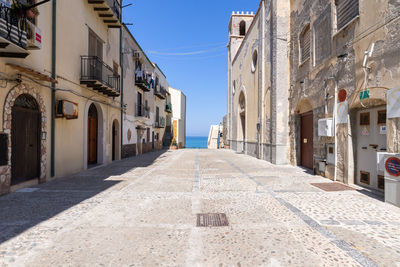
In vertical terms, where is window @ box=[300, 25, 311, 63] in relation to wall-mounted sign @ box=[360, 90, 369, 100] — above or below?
above

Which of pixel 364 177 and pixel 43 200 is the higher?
pixel 364 177

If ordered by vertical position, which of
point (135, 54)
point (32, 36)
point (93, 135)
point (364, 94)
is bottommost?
point (93, 135)

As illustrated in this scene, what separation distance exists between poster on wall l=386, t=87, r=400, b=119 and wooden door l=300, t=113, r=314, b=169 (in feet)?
15.9

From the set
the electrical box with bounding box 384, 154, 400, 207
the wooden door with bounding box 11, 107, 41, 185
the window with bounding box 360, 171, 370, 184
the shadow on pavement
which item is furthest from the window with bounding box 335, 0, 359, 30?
the wooden door with bounding box 11, 107, 41, 185

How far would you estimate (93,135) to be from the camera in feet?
37.0

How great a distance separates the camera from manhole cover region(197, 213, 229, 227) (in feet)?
12.4

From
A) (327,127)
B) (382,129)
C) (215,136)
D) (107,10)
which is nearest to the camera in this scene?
(382,129)

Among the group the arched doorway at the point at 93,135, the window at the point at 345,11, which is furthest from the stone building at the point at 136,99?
the window at the point at 345,11

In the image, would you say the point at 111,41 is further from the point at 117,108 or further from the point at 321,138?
the point at 321,138

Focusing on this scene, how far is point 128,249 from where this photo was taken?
295 centimetres

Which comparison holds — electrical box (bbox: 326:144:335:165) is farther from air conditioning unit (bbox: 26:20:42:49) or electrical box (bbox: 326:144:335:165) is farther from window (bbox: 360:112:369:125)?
air conditioning unit (bbox: 26:20:42:49)

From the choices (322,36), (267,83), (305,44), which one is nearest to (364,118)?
(322,36)

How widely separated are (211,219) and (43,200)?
13.2 feet

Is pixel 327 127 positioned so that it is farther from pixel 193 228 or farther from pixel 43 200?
pixel 43 200
